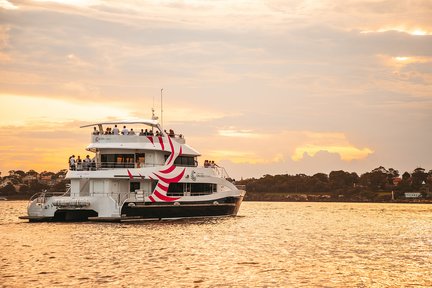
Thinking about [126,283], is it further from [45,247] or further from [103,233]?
[103,233]

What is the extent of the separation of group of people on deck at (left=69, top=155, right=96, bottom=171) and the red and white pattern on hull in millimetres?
4403

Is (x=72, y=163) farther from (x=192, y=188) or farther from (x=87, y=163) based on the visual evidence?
(x=192, y=188)

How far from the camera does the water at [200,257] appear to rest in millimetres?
23141

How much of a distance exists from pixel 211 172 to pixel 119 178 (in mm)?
8641

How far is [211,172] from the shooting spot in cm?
5141

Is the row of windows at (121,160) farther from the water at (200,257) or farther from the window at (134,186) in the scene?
the water at (200,257)

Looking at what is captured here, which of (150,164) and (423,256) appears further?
(150,164)

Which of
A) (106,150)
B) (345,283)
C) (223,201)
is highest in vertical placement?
(106,150)

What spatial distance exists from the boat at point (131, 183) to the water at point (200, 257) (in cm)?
120

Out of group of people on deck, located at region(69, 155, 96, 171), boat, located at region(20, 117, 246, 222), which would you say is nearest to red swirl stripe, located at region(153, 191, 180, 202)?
boat, located at region(20, 117, 246, 222)

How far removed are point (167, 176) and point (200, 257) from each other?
697 inches

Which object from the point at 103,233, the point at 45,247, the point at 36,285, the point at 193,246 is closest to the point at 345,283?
the point at 36,285

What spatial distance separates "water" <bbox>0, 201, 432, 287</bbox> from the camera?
2314 centimetres

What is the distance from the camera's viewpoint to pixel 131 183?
4662cm
